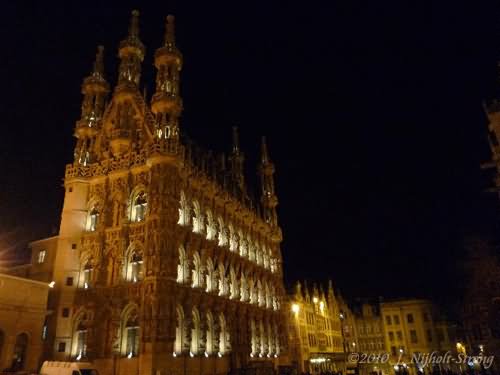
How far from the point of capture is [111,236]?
37531 millimetres

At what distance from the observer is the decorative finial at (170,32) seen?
145 feet

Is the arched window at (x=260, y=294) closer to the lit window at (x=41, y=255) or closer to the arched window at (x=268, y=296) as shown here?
the arched window at (x=268, y=296)

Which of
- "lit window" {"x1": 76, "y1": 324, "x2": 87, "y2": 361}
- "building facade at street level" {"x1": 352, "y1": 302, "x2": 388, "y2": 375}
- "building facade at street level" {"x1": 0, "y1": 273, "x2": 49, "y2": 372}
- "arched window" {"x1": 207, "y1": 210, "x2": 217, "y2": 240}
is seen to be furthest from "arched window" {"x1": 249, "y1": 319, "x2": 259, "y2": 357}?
"building facade at street level" {"x1": 352, "y1": 302, "x2": 388, "y2": 375}

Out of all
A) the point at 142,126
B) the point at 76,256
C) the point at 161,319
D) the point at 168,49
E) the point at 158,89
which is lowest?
the point at 161,319

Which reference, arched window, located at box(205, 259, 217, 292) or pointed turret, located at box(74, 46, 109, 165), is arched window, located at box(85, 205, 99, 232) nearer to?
pointed turret, located at box(74, 46, 109, 165)

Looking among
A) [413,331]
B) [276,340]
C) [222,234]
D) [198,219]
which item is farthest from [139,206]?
[413,331]

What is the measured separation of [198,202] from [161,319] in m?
13.9

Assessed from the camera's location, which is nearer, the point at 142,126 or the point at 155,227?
the point at 155,227

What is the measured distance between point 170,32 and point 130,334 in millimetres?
30754

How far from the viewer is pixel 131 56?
1793 inches

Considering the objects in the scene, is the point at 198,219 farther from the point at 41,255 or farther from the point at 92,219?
the point at 41,255

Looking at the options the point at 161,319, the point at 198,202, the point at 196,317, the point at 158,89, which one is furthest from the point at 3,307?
the point at 158,89

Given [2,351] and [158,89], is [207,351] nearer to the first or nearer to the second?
[2,351]

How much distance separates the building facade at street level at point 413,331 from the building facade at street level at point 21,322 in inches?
2569
